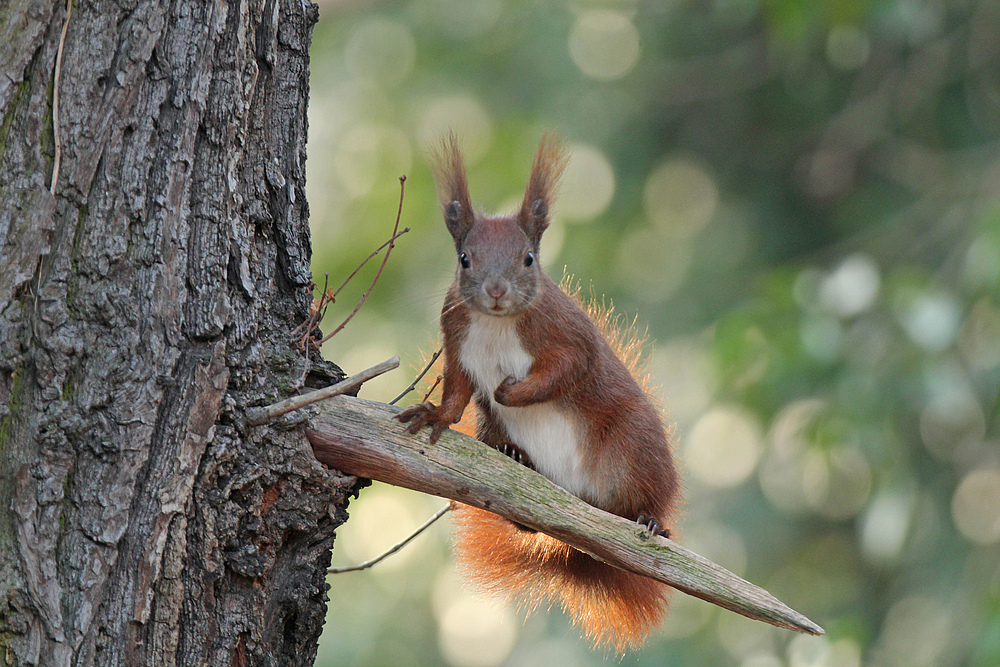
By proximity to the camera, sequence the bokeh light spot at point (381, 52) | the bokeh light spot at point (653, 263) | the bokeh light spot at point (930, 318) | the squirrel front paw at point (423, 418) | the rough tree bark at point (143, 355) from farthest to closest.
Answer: the bokeh light spot at point (381, 52) → the bokeh light spot at point (653, 263) → the bokeh light spot at point (930, 318) → the squirrel front paw at point (423, 418) → the rough tree bark at point (143, 355)

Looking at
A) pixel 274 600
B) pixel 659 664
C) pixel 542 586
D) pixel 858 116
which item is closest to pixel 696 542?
pixel 659 664

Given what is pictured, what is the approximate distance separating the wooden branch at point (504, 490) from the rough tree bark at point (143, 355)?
0.19ft

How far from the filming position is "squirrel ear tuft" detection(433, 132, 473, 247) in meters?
1.68

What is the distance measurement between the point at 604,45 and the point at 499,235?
2.29 metres

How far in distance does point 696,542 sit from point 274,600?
2.49 metres

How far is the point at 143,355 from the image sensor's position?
1.15 metres

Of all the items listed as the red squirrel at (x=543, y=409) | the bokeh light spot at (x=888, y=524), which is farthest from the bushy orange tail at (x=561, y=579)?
the bokeh light spot at (x=888, y=524)

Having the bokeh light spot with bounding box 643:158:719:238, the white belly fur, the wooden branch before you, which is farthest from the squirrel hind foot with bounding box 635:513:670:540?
the bokeh light spot with bounding box 643:158:719:238

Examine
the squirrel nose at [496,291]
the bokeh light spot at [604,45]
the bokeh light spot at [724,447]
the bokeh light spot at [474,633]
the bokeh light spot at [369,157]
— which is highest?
the bokeh light spot at [604,45]

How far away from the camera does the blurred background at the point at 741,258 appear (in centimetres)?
246

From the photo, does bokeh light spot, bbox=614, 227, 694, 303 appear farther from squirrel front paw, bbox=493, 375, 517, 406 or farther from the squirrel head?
squirrel front paw, bbox=493, 375, 517, 406

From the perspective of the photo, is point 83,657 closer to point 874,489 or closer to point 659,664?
point 874,489

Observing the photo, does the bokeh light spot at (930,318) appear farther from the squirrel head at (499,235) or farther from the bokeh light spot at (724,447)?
the squirrel head at (499,235)

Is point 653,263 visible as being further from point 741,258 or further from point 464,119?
point 464,119
